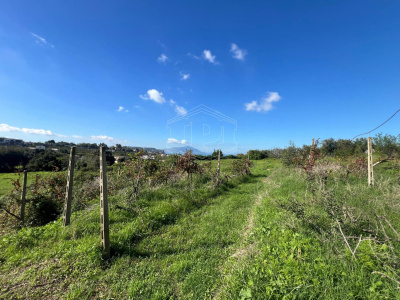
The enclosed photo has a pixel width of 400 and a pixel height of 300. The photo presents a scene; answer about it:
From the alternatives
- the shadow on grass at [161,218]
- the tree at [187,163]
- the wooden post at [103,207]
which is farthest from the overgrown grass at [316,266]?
the tree at [187,163]

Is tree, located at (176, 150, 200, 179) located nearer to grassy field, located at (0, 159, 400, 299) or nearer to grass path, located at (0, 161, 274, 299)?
grassy field, located at (0, 159, 400, 299)

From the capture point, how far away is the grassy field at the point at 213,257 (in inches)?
78.7

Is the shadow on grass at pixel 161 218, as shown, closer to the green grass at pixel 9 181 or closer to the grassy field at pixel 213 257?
the grassy field at pixel 213 257

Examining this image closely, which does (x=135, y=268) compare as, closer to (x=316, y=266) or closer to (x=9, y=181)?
(x=316, y=266)

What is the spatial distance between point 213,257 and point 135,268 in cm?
143

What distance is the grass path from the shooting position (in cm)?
236

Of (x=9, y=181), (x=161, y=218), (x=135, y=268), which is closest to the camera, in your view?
(x=135, y=268)

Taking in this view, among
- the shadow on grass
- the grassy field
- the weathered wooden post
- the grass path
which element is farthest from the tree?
the weathered wooden post

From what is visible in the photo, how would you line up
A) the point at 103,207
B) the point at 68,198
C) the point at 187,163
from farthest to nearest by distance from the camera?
the point at 187,163 → the point at 68,198 → the point at 103,207

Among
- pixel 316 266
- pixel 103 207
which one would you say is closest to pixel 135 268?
pixel 103 207

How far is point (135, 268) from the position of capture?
2.85 m

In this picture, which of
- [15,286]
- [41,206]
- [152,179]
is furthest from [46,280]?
[152,179]

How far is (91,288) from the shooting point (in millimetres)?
2404

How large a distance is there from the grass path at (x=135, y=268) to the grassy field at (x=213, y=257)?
0.6 inches
